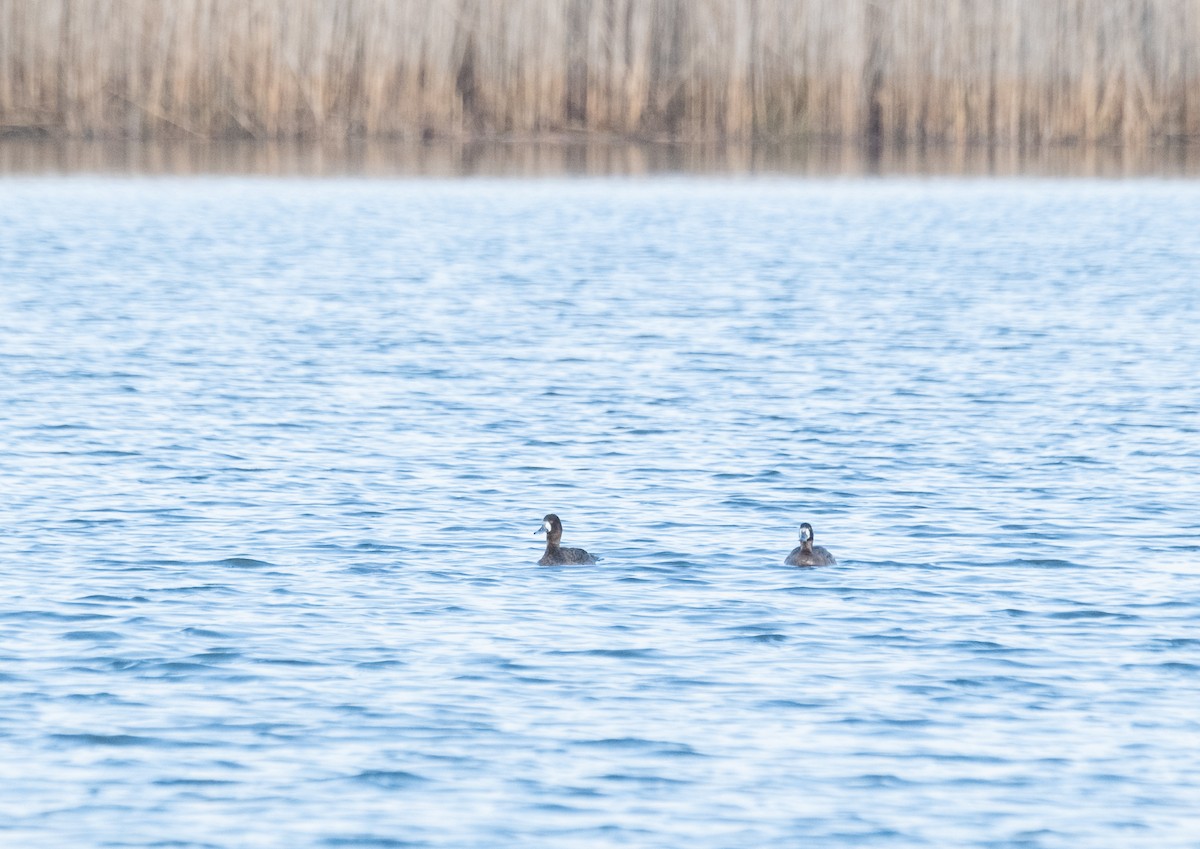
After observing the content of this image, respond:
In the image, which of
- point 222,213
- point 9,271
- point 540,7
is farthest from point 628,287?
point 540,7

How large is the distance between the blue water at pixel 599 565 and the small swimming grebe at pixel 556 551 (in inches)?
5.2

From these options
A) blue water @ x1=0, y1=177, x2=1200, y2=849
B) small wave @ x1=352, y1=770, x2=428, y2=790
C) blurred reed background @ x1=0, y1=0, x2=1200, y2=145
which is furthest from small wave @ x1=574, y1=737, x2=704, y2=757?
blurred reed background @ x1=0, y1=0, x2=1200, y2=145

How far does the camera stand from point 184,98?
112 ft

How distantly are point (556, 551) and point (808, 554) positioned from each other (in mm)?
1174

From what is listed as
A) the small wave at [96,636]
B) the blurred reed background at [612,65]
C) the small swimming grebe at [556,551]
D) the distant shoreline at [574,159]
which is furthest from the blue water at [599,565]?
the distant shoreline at [574,159]

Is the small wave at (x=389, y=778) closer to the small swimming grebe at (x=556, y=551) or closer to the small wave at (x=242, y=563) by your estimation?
the small swimming grebe at (x=556, y=551)

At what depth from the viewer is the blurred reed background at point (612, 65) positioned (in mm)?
33312

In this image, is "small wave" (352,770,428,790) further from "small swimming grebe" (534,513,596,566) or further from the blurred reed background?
the blurred reed background

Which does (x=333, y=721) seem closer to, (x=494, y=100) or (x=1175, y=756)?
(x=1175, y=756)

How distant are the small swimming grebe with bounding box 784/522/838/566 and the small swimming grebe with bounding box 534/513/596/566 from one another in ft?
3.22

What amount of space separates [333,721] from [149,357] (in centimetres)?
1039

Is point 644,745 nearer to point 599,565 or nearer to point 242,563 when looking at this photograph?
point 599,565

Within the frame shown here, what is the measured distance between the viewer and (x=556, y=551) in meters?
10.7

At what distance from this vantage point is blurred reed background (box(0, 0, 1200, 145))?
1312 inches
